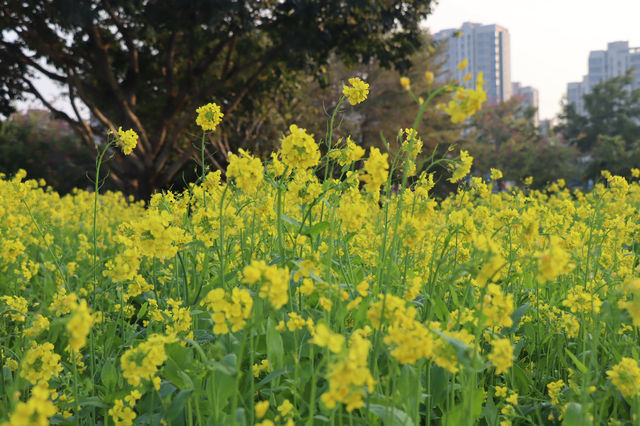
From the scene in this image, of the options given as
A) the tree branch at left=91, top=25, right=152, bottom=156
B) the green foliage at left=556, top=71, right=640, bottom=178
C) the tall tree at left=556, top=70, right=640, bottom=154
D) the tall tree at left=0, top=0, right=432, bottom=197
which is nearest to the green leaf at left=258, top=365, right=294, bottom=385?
the tall tree at left=0, top=0, right=432, bottom=197

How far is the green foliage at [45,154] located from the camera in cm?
1892

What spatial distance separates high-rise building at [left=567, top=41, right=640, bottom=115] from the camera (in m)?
99.1

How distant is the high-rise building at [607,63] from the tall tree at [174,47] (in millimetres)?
98999

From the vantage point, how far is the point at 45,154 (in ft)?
65.7

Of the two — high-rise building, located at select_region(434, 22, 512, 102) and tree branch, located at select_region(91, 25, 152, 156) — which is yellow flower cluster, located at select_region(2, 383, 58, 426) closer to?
tree branch, located at select_region(91, 25, 152, 156)

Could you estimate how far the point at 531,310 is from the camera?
2422mm

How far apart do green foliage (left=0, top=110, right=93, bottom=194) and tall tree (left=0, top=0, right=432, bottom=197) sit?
8.30m

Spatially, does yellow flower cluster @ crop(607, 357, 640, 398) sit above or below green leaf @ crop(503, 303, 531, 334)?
above

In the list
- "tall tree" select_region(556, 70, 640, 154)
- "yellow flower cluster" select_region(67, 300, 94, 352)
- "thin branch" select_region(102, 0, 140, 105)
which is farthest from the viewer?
"tall tree" select_region(556, 70, 640, 154)

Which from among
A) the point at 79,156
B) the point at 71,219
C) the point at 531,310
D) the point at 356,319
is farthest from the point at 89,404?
the point at 79,156

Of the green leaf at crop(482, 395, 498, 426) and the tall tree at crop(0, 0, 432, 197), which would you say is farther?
the tall tree at crop(0, 0, 432, 197)

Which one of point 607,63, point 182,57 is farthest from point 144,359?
point 607,63

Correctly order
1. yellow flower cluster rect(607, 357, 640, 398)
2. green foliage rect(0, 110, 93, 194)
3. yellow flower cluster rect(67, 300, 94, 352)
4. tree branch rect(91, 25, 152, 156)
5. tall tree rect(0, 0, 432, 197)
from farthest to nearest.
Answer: green foliage rect(0, 110, 93, 194)
tree branch rect(91, 25, 152, 156)
tall tree rect(0, 0, 432, 197)
yellow flower cluster rect(607, 357, 640, 398)
yellow flower cluster rect(67, 300, 94, 352)

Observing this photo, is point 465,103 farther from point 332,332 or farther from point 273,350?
point 273,350
